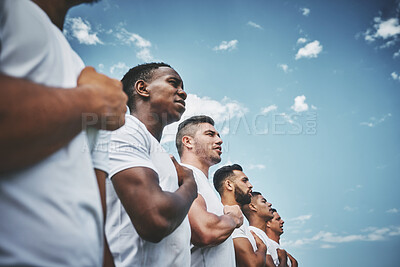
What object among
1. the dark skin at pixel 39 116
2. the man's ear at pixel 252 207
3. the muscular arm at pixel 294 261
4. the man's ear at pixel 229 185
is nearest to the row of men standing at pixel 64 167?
the dark skin at pixel 39 116

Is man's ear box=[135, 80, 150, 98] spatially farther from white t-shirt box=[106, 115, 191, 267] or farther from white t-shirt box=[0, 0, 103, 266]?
white t-shirt box=[0, 0, 103, 266]

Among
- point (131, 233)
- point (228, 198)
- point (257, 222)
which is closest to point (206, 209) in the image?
point (131, 233)

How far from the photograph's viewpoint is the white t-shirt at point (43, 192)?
653 mm

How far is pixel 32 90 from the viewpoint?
69cm

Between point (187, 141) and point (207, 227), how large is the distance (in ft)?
6.07

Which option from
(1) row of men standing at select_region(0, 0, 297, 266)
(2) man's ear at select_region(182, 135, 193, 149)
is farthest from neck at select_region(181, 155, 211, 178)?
(1) row of men standing at select_region(0, 0, 297, 266)

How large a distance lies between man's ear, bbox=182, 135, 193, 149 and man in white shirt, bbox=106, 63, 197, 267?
2008 mm

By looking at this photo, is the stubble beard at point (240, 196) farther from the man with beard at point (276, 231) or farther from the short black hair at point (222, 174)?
the man with beard at point (276, 231)

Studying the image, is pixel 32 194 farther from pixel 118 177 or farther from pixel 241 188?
pixel 241 188

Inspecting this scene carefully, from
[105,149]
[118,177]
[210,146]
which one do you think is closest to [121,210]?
[118,177]

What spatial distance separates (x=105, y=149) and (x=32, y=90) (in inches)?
20.7

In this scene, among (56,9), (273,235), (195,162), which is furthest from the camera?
(273,235)

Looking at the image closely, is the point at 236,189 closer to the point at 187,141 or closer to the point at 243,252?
the point at 187,141

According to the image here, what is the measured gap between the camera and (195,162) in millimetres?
3789
